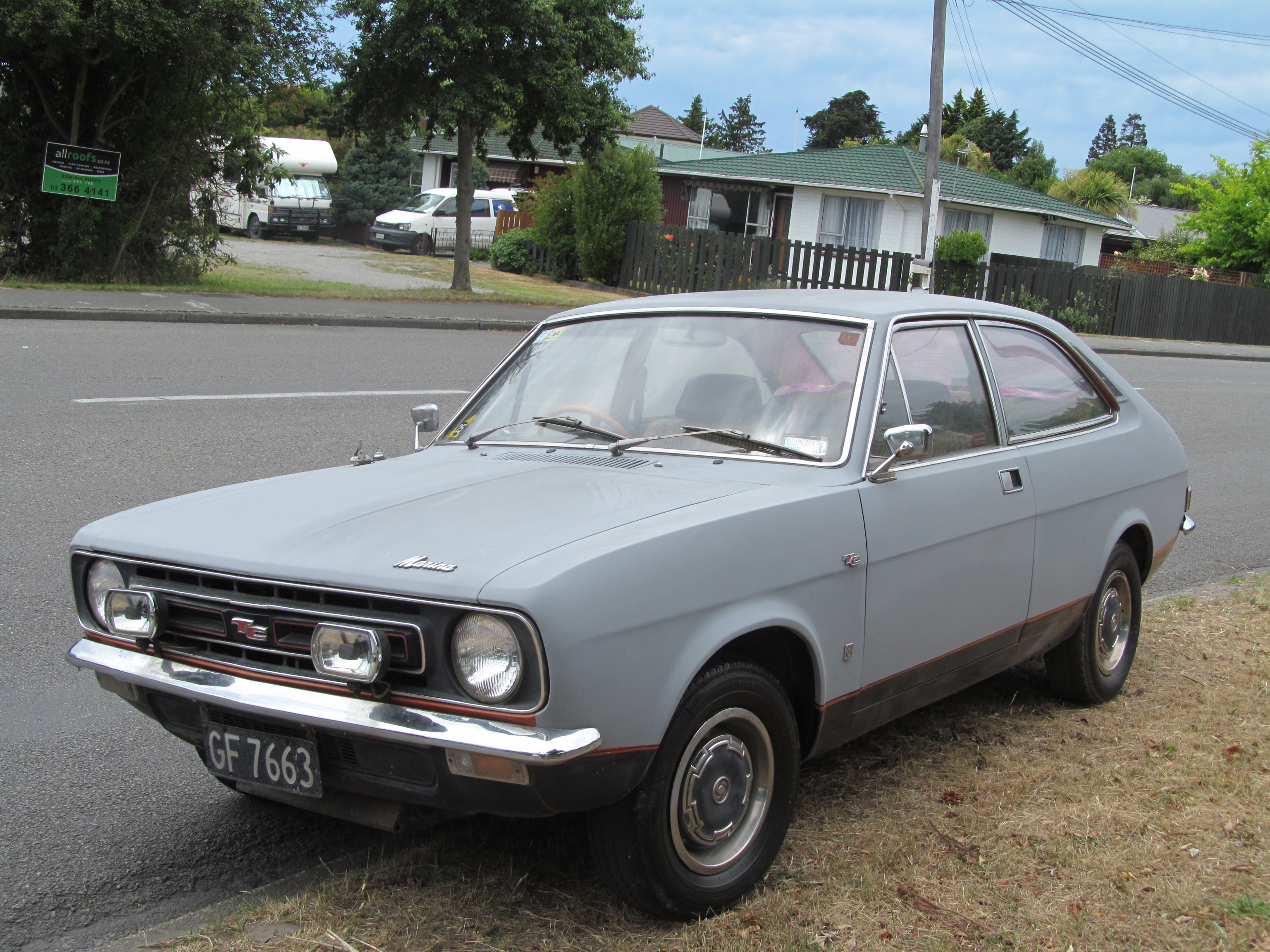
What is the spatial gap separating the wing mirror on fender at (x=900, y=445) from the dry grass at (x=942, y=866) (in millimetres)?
1051

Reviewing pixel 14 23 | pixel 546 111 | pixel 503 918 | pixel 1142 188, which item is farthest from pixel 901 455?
pixel 1142 188

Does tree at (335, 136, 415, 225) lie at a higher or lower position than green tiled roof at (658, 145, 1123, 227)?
lower

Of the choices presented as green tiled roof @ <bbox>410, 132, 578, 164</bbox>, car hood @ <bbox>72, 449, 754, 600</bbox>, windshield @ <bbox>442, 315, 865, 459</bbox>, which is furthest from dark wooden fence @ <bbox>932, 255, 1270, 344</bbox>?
car hood @ <bbox>72, 449, 754, 600</bbox>

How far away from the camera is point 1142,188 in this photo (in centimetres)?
12412

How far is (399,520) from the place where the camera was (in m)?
3.03

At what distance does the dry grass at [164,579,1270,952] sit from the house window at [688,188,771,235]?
36.6m

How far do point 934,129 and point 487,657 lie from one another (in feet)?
76.3

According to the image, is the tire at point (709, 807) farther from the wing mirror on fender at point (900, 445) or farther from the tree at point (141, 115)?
the tree at point (141, 115)

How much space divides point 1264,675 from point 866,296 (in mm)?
2634

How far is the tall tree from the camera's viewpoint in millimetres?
111062

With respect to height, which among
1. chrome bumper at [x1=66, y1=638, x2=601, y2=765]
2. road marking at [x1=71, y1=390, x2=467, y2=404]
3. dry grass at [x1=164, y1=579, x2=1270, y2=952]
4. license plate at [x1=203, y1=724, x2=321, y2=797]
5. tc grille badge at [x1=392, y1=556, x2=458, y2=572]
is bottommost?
dry grass at [x1=164, y1=579, x2=1270, y2=952]

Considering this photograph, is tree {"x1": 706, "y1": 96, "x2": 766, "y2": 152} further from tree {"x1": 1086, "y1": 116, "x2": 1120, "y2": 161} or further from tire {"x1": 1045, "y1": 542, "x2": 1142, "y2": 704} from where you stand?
tire {"x1": 1045, "y1": 542, "x2": 1142, "y2": 704}

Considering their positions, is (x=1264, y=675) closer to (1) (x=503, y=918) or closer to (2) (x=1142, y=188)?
(1) (x=503, y=918)

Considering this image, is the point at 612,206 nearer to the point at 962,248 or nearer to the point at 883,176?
the point at 962,248
